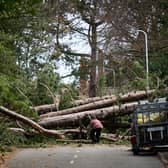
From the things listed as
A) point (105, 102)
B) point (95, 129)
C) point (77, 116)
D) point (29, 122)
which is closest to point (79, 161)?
point (29, 122)

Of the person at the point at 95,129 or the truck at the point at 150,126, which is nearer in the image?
the truck at the point at 150,126

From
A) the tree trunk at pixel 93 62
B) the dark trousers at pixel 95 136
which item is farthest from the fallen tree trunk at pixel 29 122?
the tree trunk at pixel 93 62

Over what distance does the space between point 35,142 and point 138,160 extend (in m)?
8.79

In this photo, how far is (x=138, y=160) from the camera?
56.0ft

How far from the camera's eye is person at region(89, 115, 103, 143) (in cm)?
2503

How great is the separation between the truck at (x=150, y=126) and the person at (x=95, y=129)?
501 cm

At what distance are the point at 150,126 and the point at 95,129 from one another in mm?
5782

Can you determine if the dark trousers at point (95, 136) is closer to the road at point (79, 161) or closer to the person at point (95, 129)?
the person at point (95, 129)

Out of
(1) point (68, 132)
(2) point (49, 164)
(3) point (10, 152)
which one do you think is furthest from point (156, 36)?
(2) point (49, 164)

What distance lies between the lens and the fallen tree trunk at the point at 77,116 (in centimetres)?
2619

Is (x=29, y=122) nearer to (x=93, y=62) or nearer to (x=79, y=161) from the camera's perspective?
(x=79, y=161)

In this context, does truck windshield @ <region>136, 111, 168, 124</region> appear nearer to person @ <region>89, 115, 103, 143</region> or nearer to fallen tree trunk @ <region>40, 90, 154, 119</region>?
person @ <region>89, 115, 103, 143</region>

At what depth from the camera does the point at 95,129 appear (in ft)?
82.2

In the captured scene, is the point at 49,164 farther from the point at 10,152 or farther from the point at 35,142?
the point at 35,142
